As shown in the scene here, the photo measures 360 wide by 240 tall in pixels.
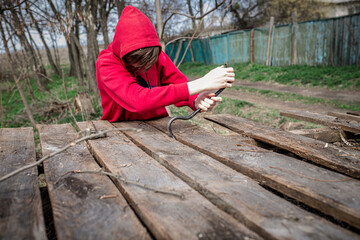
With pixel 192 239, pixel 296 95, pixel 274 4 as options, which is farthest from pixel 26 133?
pixel 274 4

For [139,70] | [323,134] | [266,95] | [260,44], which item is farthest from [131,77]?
[260,44]

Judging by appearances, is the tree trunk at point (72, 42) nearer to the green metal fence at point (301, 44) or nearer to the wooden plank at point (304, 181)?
the green metal fence at point (301, 44)

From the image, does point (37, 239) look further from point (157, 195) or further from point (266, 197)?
point (266, 197)

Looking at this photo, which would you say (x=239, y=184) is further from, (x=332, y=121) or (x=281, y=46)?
(x=281, y=46)

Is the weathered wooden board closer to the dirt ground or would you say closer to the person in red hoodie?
the person in red hoodie

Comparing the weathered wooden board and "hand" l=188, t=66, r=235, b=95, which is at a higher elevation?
"hand" l=188, t=66, r=235, b=95

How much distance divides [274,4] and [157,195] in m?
20.9

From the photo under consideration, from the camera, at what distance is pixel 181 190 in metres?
0.94

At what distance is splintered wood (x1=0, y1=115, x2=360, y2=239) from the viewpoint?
0.74 meters

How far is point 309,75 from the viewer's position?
329 inches

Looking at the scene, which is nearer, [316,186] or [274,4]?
[316,186]

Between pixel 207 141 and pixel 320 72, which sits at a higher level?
pixel 207 141

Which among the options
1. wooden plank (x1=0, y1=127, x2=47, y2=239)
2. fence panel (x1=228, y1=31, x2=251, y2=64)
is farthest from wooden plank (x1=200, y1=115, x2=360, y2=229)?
fence panel (x1=228, y1=31, x2=251, y2=64)

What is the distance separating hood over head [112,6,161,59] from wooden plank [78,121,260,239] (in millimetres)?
849
